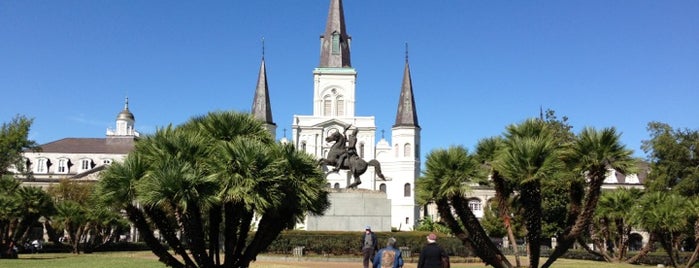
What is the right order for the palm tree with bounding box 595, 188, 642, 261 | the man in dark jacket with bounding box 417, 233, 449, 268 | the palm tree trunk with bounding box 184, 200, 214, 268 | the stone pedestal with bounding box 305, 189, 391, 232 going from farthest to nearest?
the palm tree with bounding box 595, 188, 642, 261 → the stone pedestal with bounding box 305, 189, 391, 232 → the palm tree trunk with bounding box 184, 200, 214, 268 → the man in dark jacket with bounding box 417, 233, 449, 268

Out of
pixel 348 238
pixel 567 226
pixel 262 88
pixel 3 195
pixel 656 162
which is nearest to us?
pixel 567 226

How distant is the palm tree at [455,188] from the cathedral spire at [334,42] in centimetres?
8311

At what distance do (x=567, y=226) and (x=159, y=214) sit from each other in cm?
905

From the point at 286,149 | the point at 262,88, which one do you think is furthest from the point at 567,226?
the point at 262,88

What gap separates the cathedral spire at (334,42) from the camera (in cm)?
9800

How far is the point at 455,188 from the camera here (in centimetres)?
1512

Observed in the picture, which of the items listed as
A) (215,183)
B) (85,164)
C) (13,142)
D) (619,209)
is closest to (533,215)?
(215,183)

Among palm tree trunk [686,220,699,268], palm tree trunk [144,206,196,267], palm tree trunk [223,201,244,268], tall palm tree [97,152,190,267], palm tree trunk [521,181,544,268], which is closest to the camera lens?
tall palm tree [97,152,190,267]

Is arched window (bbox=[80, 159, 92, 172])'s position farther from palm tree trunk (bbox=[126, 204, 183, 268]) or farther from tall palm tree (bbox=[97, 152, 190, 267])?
tall palm tree (bbox=[97, 152, 190, 267])

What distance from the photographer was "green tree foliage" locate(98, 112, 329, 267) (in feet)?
41.5

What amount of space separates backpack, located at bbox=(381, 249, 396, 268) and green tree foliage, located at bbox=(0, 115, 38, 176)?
164ft

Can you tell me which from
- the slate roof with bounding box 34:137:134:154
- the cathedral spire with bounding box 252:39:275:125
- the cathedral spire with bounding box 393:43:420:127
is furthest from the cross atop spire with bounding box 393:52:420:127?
A: the slate roof with bounding box 34:137:134:154

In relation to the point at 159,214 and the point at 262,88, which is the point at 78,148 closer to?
the point at 262,88

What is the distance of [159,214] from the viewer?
13797 mm
